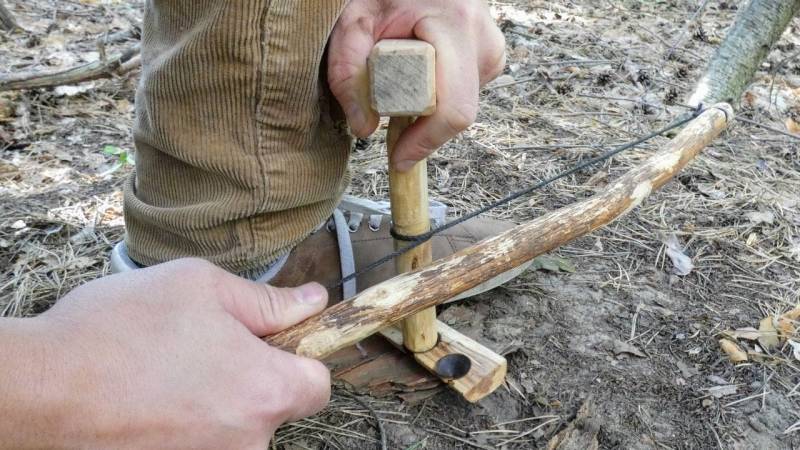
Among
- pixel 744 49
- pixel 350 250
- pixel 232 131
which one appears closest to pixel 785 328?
pixel 350 250

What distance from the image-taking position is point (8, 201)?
2025 mm

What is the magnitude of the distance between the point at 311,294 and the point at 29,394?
0.41 metres

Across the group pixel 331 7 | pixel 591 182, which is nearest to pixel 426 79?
pixel 331 7

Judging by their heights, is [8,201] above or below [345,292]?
below

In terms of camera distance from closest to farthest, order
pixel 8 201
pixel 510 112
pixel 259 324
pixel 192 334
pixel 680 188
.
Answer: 1. pixel 192 334
2. pixel 259 324
3. pixel 8 201
4. pixel 680 188
5. pixel 510 112

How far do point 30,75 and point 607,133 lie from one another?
2.50 meters

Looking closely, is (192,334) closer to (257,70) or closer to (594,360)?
(257,70)

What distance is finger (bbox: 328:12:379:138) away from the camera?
1061 mm

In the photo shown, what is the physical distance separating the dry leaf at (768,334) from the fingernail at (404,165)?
110cm

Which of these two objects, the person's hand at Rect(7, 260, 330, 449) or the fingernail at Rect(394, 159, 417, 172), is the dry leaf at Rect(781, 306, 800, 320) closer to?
the fingernail at Rect(394, 159, 417, 172)

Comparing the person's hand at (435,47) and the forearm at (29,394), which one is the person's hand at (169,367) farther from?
the person's hand at (435,47)

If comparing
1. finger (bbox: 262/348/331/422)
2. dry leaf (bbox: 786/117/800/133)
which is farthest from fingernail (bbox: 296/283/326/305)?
dry leaf (bbox: 786/117/800/133)

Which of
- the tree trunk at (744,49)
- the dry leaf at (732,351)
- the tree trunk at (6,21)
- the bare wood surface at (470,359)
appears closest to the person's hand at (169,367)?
the bare wood surface at (470,359)

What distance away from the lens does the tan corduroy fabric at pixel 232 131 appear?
1019 millimetres
